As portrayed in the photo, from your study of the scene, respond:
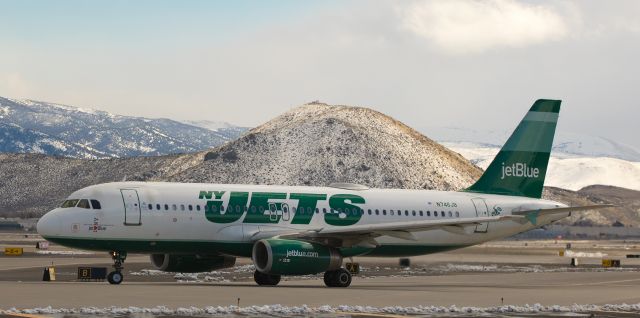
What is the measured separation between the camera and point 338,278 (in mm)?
48062

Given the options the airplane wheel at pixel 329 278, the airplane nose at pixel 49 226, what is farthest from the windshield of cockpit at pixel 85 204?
the airplane wheel at pixel 329 278

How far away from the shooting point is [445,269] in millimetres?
68375

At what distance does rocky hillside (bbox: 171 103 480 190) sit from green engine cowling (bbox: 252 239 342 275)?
128 meters

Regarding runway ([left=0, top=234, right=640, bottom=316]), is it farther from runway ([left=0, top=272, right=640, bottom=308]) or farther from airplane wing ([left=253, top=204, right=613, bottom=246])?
airplane wing ([left=253, top=204, right=613, bottom=246])

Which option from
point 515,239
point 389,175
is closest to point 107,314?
point 515,239

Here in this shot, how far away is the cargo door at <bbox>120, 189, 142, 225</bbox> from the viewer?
1828 inches

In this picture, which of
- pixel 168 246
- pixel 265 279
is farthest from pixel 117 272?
pixel 265 279

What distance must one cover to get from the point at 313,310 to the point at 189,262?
58.7 ft

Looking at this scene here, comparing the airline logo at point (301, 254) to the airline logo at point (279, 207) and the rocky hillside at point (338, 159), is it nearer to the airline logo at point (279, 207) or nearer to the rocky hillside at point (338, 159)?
the airline logo at point (279, 207)

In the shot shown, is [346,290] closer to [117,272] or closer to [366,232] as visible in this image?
[366,232]

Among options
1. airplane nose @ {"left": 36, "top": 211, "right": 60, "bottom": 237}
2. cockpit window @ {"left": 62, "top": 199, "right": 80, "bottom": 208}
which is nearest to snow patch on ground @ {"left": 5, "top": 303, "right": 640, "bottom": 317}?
airplane nose @ {"left": 36, "top": 211, "right": 60, "bottom": 237}

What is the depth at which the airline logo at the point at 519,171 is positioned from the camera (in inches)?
2318

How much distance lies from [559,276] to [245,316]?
33680 mm

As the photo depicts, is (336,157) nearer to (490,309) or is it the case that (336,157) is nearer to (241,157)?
(241,157)
